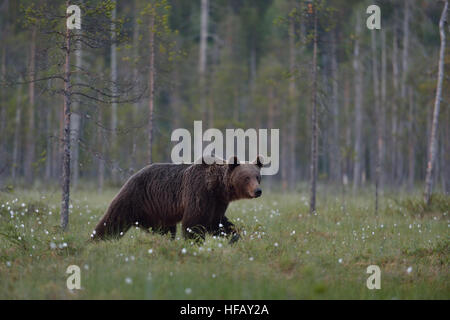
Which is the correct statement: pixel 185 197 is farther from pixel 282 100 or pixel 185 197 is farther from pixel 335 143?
pixel 282 100

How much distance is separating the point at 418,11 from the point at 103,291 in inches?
1193

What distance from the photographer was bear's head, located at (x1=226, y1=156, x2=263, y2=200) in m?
7.97

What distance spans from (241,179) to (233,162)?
35 centimetres

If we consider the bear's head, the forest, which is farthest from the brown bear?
the forest

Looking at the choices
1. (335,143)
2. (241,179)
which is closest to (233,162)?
(241,179)

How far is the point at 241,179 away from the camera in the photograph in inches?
315

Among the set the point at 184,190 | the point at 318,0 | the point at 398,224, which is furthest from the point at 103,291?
the point at 318,0

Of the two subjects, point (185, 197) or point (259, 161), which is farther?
point (259, 161)

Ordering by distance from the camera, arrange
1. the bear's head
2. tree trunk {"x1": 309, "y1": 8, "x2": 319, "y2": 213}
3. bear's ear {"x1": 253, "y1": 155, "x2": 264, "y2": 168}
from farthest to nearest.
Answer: tree trunk {"x1": 309, "y1": 8, "x2": 319, "y2": 213}, bear's ear {"x1": 253, "y1": 155, "x2": 264, "y2": 168}, the bear's head

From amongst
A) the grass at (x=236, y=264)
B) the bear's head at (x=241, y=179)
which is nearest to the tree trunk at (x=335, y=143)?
the bear's head at (x=241, y=179)

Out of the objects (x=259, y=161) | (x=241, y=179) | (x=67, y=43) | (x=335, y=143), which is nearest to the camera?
(x=241, y=179)

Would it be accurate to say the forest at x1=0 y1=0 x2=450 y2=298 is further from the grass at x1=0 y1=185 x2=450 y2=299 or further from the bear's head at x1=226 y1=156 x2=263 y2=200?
the bear's head at x1=226 y1=156 x2=263 y2=200

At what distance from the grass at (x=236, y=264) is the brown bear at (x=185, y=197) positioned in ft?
1.22

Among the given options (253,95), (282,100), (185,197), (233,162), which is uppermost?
(253,95)
